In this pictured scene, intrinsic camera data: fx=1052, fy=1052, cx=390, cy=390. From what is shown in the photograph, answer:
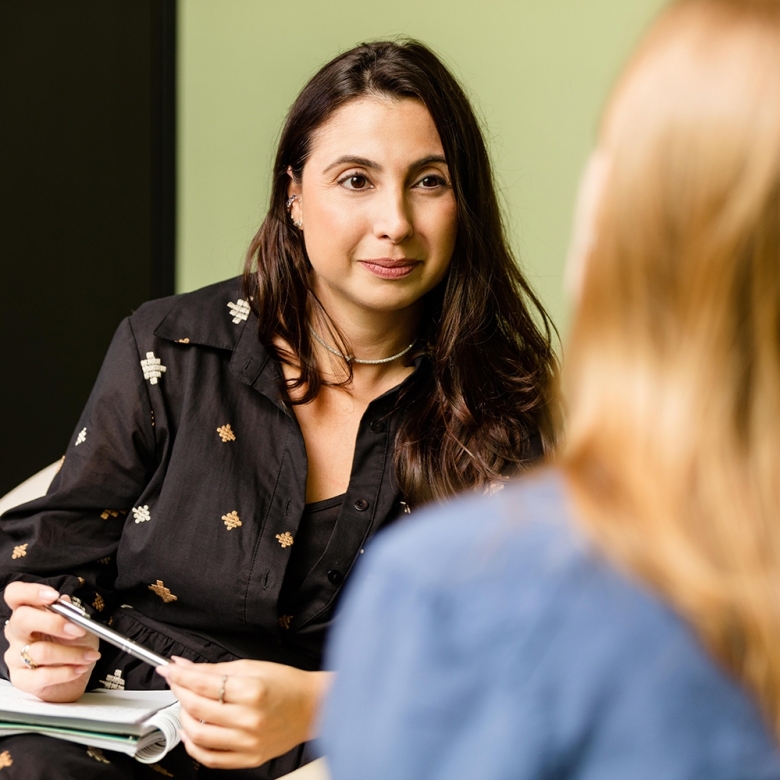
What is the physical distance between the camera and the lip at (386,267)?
146 centimetres

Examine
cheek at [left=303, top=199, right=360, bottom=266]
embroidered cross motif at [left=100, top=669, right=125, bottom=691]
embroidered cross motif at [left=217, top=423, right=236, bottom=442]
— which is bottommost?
embroidered cross motif at [left=100, top=669, right=125, bottom=691]

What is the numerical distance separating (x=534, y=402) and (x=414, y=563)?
1.06 metres

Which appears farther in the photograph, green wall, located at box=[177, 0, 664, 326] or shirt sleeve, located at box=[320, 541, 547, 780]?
green wall, located at box=[177, 0, 664, 326]

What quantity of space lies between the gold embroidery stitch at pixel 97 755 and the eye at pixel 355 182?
31.5 inches

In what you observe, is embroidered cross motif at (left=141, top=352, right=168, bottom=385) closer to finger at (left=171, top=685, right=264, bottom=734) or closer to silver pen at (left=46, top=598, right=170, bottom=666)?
silver pen at (left=46, top=598, right=170, bottom=666)

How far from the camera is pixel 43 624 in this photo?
50.1 inches

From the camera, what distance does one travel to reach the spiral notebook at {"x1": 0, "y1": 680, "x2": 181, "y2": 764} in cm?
116

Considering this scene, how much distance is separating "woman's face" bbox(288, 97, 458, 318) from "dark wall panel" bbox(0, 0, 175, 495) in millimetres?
1106

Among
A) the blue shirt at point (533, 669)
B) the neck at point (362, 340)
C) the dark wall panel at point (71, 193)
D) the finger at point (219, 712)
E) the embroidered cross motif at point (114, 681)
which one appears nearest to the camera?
the blue shirt at point (533, 669)

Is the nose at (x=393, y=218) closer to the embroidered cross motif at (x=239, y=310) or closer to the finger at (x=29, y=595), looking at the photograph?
the embroidered cross motif at (x=239, y=310)

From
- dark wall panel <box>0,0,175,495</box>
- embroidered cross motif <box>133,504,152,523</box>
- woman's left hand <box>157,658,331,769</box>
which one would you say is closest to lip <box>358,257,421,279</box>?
embroidered cross motif <box>133,504,152,523</box>

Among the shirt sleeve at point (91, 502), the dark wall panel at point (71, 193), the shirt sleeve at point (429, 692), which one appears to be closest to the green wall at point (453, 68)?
the dark wall panel at point (71, 193)

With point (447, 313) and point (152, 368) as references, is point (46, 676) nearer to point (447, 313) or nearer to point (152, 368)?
point (152, 368)

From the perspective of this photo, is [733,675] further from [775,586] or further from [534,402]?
[534,402]
